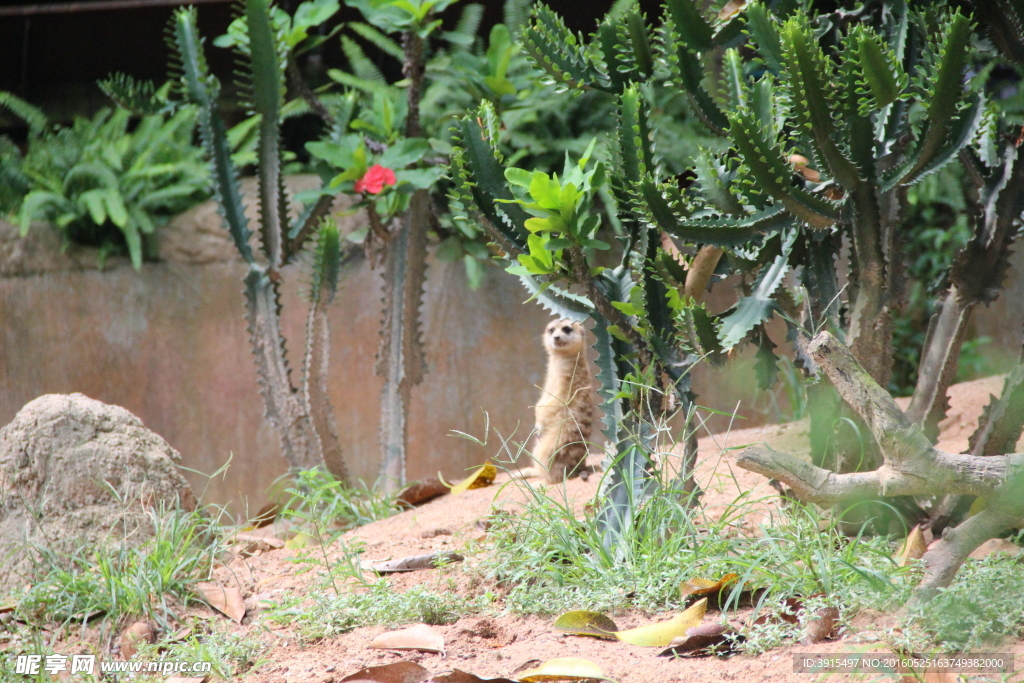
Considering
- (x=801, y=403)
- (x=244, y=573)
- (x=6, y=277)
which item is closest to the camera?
(x=244, y=573)

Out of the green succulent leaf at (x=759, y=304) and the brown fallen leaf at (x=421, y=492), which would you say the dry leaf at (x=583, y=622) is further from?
the brown fallen leaf at (x=421, y=492)

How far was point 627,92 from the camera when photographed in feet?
9.64

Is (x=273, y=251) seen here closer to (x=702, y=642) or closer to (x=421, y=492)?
(x=421, y=492)

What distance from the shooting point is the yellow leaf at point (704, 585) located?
2.54 m

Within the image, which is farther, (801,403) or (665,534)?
(801,403)

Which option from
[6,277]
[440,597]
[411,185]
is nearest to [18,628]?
[440,597]

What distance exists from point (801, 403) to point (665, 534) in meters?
2.09

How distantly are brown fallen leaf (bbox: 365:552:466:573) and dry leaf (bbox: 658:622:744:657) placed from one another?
110cm

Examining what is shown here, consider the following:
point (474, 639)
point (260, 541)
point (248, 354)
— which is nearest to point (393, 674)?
point (474, 639)

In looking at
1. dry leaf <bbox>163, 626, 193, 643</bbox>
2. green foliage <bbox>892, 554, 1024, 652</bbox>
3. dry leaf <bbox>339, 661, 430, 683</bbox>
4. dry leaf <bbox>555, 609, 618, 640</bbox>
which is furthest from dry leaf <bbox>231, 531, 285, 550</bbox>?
green foliage <bbox>892, 554, 1024, 652</bbox>

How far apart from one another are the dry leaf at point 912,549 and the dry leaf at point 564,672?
3.92 ft

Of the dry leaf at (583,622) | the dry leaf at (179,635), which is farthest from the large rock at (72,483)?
the dry leaf at (583,622)

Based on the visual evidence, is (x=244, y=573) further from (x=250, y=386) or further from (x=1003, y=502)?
(x=250, y=386)

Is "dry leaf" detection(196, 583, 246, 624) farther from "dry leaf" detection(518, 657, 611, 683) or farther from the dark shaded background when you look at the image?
the dark shaded background
